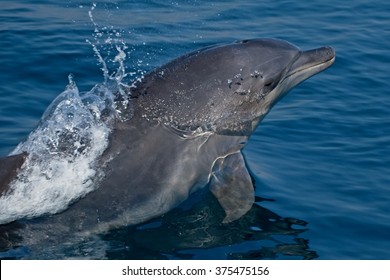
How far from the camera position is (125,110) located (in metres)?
10.3

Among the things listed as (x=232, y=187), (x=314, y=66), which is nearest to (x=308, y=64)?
(x=314, y=66)

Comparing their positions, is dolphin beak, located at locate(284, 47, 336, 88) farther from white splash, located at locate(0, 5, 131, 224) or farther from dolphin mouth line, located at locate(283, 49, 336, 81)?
white splash, located at locate(0, 5, 131, 224)

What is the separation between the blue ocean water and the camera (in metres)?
10.1

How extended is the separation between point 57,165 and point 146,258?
159cm

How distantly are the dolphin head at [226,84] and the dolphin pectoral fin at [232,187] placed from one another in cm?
46

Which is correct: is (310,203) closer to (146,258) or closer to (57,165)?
(146,258)

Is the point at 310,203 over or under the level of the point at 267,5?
under

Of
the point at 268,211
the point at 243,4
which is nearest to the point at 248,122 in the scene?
the point at 268,211

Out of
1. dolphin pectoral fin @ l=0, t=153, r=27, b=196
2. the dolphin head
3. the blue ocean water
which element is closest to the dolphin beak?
the dolphin head

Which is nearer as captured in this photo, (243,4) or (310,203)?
(310,203)

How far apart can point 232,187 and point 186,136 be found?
88 cm

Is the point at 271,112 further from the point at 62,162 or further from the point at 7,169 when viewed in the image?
the point at 7,169

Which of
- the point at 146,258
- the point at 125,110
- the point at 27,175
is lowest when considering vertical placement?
the point at 146,258

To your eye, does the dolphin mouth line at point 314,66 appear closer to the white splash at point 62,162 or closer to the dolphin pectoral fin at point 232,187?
the dolphin pectoral fin at point 232,187
